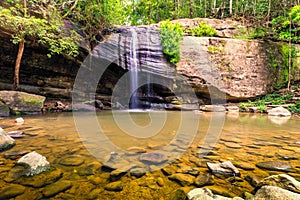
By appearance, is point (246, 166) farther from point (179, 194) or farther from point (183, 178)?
point (179, 194)

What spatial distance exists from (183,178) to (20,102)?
251 inches

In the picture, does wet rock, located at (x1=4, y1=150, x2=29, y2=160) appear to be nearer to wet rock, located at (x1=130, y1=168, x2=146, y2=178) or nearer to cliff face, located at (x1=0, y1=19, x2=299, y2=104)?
wet rock, located at (x1=130, y1=168, x2=146, y2=178)

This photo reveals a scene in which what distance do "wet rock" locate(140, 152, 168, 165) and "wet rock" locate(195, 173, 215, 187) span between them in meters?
0.50

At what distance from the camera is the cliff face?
341 inches

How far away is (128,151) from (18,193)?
1.23m

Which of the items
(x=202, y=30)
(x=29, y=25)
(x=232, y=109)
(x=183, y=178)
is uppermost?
(x=202, y=30)

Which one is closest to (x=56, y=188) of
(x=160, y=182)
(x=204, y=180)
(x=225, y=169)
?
(x=160, y=182)

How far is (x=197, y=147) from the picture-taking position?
243 centimetres

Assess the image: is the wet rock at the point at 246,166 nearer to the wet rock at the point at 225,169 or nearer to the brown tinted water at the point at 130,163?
the brown tinted water at the point at 130,163

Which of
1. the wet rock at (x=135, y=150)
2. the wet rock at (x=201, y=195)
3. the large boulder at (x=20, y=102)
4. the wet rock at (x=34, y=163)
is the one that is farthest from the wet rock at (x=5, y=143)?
the large boulder at (x=20, y=102)

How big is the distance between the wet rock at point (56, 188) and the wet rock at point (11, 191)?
0.17 m

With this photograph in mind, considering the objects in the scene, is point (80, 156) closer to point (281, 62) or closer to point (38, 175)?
point (38, 175)

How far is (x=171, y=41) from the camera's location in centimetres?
871

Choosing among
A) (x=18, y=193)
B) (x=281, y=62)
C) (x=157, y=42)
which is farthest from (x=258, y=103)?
(x=18, y=193)
